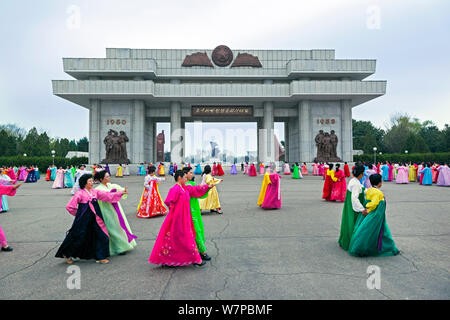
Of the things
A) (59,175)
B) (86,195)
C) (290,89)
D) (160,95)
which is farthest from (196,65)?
(86,195)

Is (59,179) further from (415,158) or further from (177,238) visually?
(415,158)

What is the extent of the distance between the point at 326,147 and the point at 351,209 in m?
26.3

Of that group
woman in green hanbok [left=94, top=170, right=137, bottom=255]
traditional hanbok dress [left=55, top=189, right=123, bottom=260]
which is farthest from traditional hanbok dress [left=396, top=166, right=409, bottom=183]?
traditional hanbok dress [left=55, top=189, right=123, bottom=260]

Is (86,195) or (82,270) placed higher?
(86,195)

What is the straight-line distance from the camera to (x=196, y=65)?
3095 centimetres

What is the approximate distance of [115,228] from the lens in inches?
181

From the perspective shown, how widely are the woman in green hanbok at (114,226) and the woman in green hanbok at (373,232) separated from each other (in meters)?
3.72

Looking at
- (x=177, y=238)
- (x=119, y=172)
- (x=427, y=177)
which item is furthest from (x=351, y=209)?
(x=119, y=172)

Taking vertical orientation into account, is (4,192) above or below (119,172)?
above

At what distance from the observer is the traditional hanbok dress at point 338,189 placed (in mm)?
10031

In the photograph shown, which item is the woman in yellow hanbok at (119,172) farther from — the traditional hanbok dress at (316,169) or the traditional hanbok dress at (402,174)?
the traditional hanbok dress at (402,174)

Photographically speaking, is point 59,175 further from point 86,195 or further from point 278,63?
point 278,63

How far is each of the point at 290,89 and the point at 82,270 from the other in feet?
93.8

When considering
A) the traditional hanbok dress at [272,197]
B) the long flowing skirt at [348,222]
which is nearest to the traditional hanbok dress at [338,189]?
the traditional hanbok dress at [272,197]
